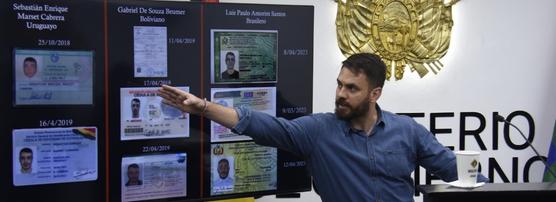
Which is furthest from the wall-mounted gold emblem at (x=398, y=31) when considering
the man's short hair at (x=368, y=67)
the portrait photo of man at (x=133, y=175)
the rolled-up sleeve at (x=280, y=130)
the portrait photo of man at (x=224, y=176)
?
the portrait photo of man at (x=133, y=175)

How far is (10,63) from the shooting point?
2.22m

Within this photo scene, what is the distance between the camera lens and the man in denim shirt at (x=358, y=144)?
2531mm

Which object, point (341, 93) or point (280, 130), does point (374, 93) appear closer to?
point (341, 93)

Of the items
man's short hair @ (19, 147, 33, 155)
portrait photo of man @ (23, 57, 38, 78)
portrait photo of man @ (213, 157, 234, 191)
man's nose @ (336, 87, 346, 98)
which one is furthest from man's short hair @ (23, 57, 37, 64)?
Result: man's nose @ (336, 87, 346, 98)

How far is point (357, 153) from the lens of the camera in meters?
2.55

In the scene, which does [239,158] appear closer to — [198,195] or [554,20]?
[198,195]

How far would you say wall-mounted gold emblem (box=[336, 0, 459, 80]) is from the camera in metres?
3.70

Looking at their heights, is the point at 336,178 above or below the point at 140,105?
below

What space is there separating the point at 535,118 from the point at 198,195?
2540mm

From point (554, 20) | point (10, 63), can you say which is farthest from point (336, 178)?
point (554, 20)

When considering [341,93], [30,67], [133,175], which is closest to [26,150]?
[30,67]

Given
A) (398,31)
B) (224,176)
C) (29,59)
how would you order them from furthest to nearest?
(398,31) < (224,176) < (29,59)

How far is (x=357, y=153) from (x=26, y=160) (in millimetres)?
1280

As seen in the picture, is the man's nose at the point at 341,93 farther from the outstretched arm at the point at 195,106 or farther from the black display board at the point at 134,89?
the outstretched arm at the point at 195,106
